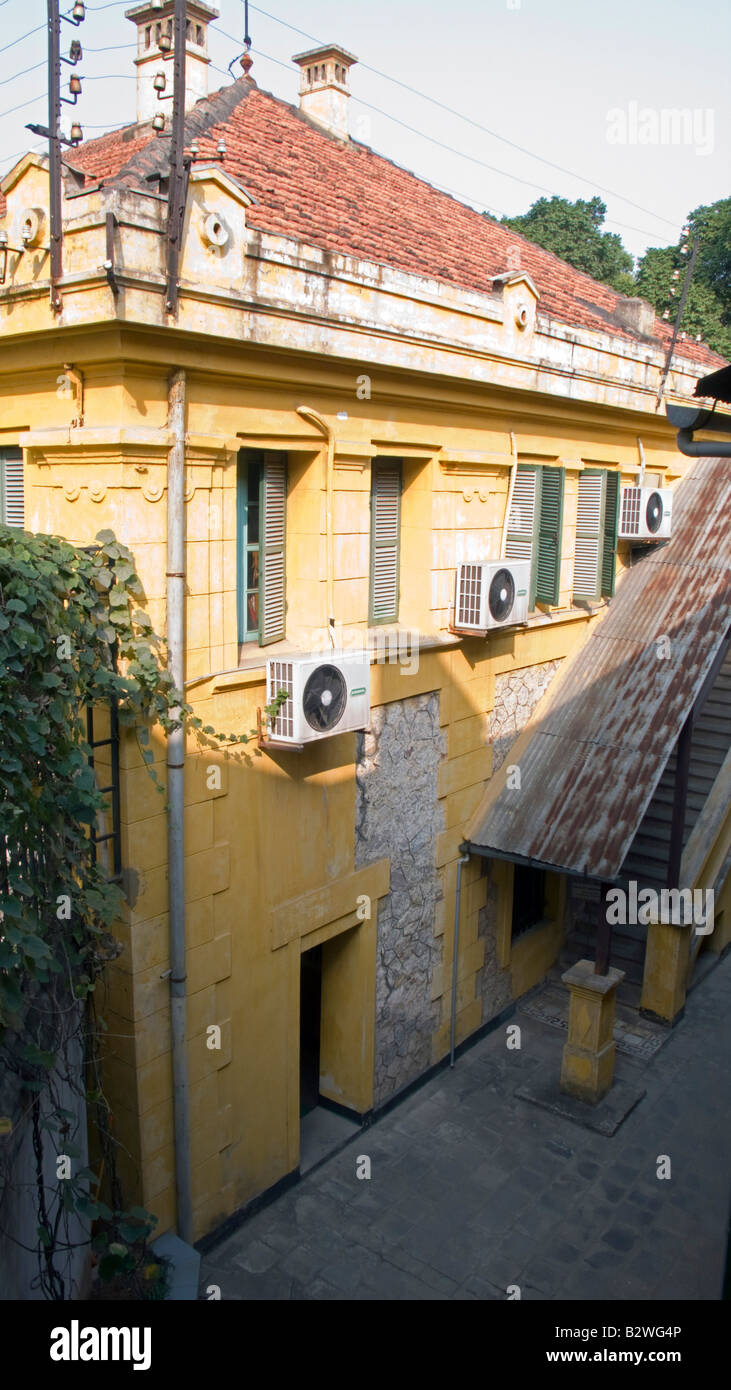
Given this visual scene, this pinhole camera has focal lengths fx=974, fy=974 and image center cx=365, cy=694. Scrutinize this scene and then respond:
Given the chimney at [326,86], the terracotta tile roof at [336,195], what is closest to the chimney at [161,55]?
the terracotta tile roof at [336,195]

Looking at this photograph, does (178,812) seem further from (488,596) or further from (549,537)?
(549,537)

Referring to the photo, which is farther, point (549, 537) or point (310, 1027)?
point (549, 537)

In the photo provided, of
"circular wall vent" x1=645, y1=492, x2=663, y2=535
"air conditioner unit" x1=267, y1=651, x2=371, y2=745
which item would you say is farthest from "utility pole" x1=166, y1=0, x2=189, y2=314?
"circular wall vent" x1=645, y1=492, x2=663, y2=535

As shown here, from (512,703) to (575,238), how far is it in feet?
124

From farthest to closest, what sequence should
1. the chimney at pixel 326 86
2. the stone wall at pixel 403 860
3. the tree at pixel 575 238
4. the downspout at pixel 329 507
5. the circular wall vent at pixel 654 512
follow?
the tree at pixel 575 238 → the circular wall vent at pixel 654 512 → the chimney at pixel 326 86 → the stone wall at pixel 403 860 → the downspout at pixel 329 507

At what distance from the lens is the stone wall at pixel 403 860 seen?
9203 mm

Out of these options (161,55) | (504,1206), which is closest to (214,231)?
(161,55)

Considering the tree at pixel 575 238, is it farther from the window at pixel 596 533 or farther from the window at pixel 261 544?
the window at pixel 261 544

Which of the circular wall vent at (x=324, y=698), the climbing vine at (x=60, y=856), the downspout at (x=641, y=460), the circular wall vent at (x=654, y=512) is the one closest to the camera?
the climbing vine at (x=60, y=856)

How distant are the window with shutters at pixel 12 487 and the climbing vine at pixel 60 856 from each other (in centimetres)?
197

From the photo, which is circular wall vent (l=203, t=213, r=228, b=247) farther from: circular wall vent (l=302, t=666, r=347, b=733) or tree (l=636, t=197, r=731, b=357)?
tree (l=636, t=197, r=731, b=357)

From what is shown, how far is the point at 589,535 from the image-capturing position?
40.8 feet

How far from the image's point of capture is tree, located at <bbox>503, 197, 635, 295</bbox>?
A: 42312 mm
